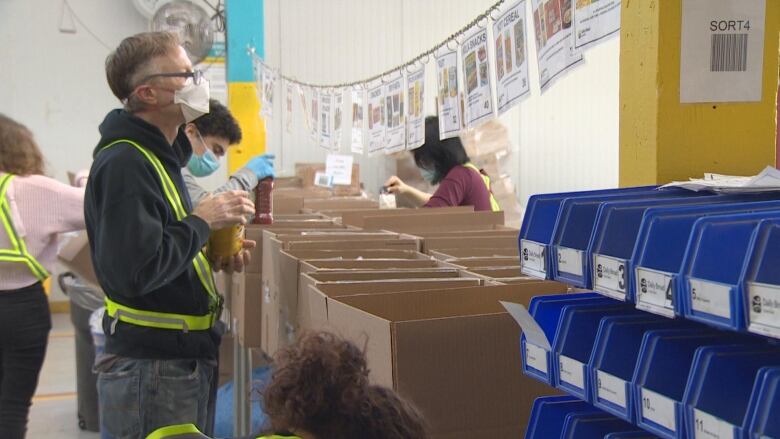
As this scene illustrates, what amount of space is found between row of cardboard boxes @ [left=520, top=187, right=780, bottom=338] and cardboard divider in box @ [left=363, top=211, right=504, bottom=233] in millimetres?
2097

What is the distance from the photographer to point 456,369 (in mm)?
1701

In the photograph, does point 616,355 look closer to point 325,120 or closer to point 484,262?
point 484,262

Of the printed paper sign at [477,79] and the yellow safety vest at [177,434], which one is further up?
the printed paper sign at [477,79]

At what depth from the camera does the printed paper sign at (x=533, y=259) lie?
1.34 metres

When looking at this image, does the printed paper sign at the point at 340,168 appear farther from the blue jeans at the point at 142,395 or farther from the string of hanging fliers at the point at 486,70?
the blue jeans at the point at 142,395

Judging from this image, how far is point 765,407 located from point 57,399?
5.48 meters

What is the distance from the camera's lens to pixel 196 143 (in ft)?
12.0

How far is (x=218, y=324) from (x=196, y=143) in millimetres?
1450

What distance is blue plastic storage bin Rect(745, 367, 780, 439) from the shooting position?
0.90 metres

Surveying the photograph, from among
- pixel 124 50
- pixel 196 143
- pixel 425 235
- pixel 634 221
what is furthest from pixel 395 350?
pixel 196 143

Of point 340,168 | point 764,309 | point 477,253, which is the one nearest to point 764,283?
point 764,309

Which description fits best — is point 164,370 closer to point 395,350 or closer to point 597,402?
point 395,350

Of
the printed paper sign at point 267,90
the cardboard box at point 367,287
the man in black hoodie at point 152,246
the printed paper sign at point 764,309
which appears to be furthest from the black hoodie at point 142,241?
the printed paper sign at point 267,90

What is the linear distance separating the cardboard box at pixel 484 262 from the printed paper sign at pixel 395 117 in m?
1.16
